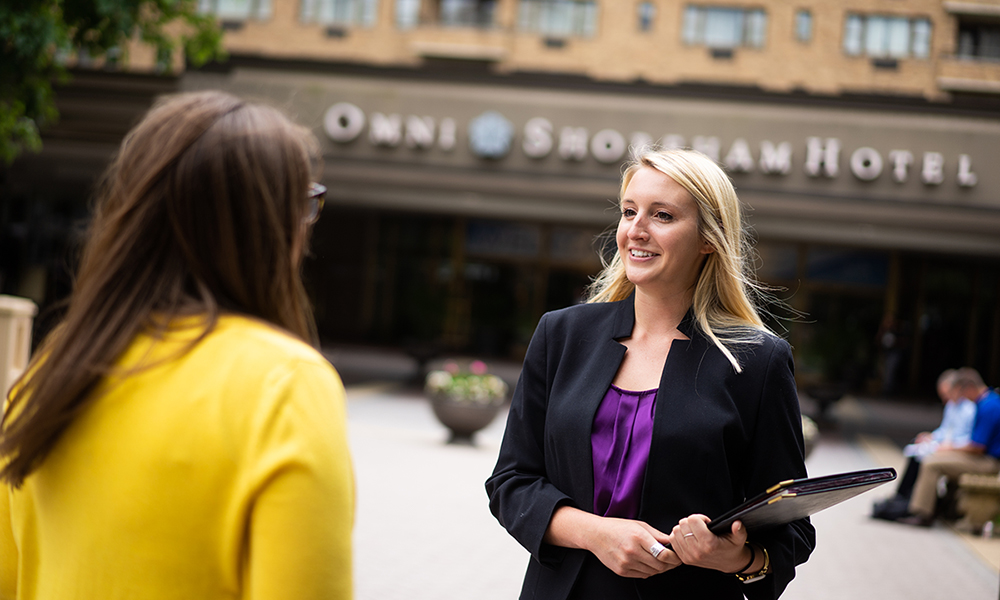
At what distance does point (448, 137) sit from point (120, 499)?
17.6 metres

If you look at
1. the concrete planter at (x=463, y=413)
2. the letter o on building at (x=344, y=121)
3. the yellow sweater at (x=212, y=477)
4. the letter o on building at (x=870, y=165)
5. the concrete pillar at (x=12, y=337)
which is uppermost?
the letter o on building at (x=344, y=121)

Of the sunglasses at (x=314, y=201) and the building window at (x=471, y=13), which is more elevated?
the building window at (x=471, y=13)

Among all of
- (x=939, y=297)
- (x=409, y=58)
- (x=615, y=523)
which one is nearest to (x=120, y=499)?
(x=615, y=523)

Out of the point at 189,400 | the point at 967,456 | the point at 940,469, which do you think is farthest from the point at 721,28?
the point at 189,400

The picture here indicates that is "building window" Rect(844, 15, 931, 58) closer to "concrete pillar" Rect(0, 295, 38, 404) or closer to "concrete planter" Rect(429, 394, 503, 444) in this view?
"concrete planter" Rect(429, 394, 503, 444)

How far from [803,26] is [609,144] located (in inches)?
648

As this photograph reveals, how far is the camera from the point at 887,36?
30.3 metres

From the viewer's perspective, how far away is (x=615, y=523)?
2104 millimetres

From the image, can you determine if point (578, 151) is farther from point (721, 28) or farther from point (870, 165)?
point (721, 28)

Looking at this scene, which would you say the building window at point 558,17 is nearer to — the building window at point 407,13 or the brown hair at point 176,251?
the building window at point 407,13

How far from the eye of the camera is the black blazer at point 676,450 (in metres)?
2.15

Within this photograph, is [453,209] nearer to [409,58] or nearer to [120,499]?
[409,58]

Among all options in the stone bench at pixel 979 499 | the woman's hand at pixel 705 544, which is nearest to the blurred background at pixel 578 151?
the stone bench at pixel 979 499

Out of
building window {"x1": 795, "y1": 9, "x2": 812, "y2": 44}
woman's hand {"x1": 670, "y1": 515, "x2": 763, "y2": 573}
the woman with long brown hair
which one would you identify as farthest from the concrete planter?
building window {"x1": 795, "y1": 9, "x2": 812, "y2": 44}
